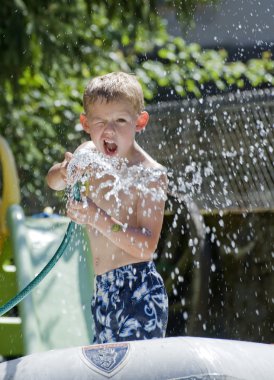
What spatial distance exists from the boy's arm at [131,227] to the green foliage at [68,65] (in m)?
3.60

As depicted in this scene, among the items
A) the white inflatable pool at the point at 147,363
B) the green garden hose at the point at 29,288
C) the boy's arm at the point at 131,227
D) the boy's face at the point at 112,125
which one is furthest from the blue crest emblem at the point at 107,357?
the boy's face at the point at 112,125

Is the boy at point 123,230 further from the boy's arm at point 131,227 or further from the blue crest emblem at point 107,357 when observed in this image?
the blue crest emblem at point 107,357

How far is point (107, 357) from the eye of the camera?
8.43ft

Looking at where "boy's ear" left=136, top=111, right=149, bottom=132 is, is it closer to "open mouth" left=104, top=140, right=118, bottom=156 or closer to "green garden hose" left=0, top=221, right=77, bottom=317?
"open mouth" left=104, top=140, right=118, bottom=156

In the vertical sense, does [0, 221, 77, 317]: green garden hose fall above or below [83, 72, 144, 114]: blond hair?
below

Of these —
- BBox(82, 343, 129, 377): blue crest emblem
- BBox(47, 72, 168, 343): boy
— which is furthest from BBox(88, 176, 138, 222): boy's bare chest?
BBox(82, 343, 129, 377): blue crest emblem

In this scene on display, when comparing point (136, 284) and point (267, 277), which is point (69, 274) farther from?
point (136, 284)

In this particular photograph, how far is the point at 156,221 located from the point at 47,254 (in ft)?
6.37

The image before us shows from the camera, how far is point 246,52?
831cm

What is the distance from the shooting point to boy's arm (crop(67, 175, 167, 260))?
2.95m

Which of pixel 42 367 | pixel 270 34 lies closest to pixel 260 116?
pixel 270 34

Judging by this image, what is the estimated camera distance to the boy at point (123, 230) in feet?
9.98

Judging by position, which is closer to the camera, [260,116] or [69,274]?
[69,274]

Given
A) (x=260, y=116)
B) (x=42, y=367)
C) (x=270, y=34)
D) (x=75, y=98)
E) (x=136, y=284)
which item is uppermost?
(x=270, y=34)
